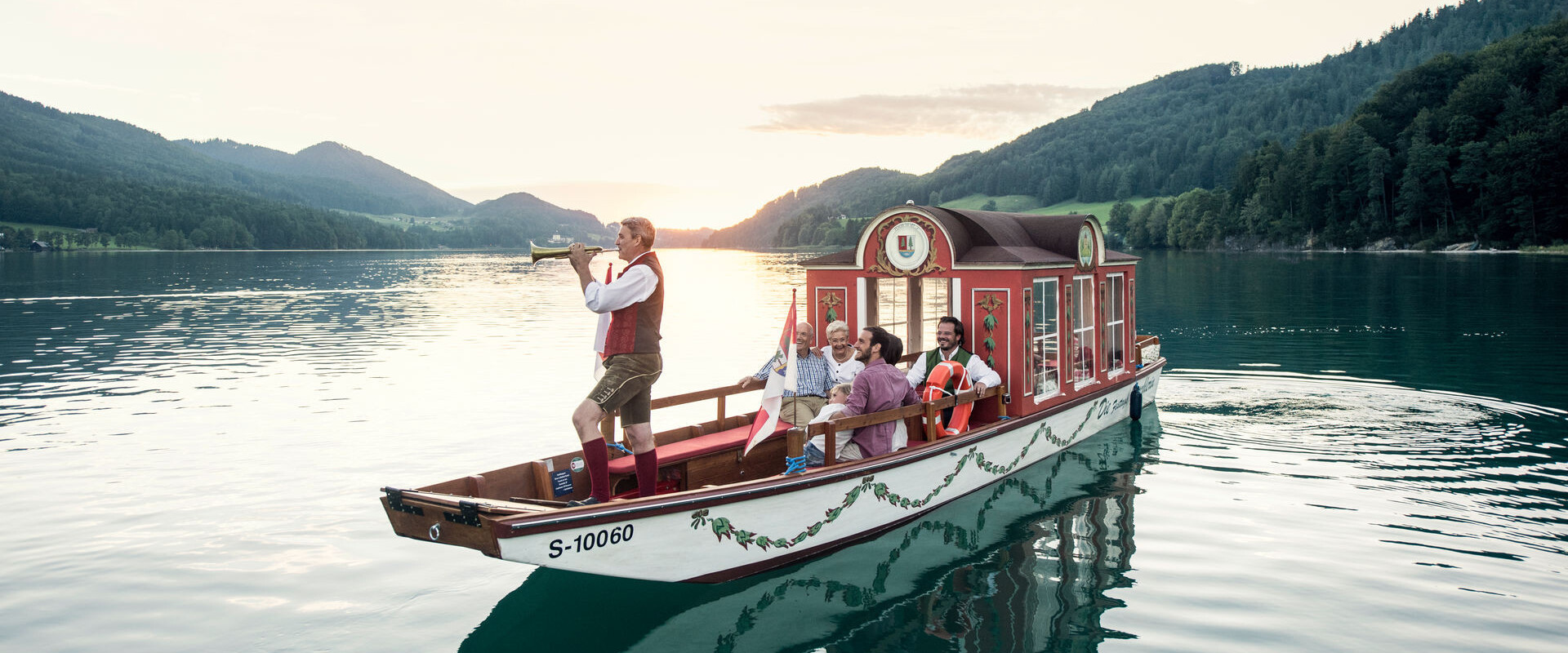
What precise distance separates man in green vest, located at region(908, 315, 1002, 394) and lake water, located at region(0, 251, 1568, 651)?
146 centimetres

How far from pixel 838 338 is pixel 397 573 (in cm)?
532

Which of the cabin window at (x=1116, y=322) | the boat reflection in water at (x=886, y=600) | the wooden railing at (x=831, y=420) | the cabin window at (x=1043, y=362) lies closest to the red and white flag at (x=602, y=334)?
the wooden railing at (x=831, y=420)

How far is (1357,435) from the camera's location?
586 inches

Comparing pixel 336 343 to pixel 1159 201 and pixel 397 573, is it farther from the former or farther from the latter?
pixel 1159 201

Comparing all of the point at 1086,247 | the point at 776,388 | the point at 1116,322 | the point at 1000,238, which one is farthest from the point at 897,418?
the point at 1116,322

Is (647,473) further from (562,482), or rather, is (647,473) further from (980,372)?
(980,372)

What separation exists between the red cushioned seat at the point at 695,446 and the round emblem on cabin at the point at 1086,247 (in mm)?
5224

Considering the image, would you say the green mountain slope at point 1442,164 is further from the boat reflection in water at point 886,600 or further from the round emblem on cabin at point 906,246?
the boat reflection in water at point 886,600

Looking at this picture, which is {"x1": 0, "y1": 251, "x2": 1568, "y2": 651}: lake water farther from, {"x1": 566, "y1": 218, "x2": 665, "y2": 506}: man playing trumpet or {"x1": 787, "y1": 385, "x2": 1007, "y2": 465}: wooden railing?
{"x1": 566, "y1": 218, "x2": 665, "y2": 506}: man playing trumpet

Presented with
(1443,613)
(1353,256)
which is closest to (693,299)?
(1443,613)

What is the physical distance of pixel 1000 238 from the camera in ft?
42.7

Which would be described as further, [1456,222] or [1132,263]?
[1456,222]

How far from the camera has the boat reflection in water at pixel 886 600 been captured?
7852 mm

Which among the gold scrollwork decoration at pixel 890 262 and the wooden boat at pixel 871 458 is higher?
the gold scrollwork decoration at pixel 890 262
